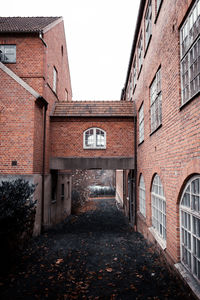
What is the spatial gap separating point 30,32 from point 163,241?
437 inches

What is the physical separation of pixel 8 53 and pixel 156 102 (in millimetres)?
8420

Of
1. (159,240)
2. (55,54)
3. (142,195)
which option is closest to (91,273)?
(159,240)

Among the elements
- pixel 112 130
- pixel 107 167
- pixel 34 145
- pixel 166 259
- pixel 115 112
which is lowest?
pixel 166 259

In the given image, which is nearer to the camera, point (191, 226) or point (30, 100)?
point (191, 226)

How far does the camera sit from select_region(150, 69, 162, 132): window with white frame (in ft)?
21.8

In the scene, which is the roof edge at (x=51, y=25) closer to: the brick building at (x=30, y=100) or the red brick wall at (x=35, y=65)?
the brick building at (x=30, y=100)

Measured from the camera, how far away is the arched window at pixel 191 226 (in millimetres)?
3980

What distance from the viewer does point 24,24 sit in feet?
39.0

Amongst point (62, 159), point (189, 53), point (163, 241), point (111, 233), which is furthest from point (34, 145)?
point (189, 53)

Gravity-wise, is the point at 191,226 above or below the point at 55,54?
below

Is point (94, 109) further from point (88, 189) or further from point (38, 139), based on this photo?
point (88, 189)

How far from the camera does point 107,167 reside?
11.0m

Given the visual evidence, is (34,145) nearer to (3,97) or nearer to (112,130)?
(3,97)

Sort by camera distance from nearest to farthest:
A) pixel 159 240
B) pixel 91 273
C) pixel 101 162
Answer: pixel 91 273
pixel 159 240
pixel 101 162
